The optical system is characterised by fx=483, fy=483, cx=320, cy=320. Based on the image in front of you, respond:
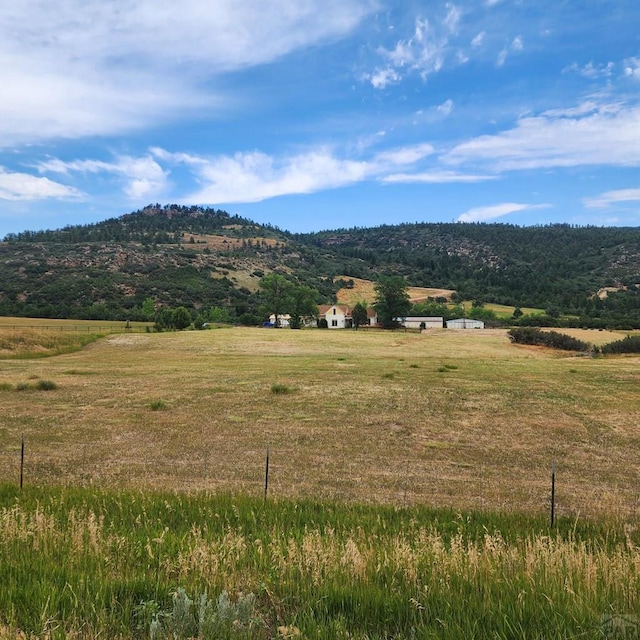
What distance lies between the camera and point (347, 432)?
17.8m

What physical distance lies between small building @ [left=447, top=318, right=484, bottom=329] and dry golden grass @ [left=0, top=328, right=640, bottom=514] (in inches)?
3202

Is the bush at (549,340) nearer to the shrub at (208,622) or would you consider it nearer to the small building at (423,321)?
the small building at (423,321)

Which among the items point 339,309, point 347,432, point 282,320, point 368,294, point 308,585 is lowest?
point 347,432

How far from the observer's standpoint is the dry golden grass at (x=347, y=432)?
11570mm

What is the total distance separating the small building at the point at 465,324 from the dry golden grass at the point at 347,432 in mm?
81326

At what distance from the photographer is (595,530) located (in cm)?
749

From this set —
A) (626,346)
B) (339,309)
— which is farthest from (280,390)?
(339,309)

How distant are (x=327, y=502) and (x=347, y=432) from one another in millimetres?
9008

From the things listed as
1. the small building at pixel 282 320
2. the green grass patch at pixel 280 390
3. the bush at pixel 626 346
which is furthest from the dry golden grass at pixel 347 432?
the small building at pixel 282 320

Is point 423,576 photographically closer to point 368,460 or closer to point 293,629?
point 293,629

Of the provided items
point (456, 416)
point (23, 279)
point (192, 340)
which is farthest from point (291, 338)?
point (23, 279)

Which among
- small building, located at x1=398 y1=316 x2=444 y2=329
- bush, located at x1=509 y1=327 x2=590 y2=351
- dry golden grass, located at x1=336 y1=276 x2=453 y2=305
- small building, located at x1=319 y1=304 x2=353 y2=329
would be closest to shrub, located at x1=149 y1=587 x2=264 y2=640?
bush, located at x1=509 y1=327 x2=590 y2=351

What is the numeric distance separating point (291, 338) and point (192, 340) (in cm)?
1516

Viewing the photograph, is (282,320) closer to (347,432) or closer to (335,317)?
(335,317)
